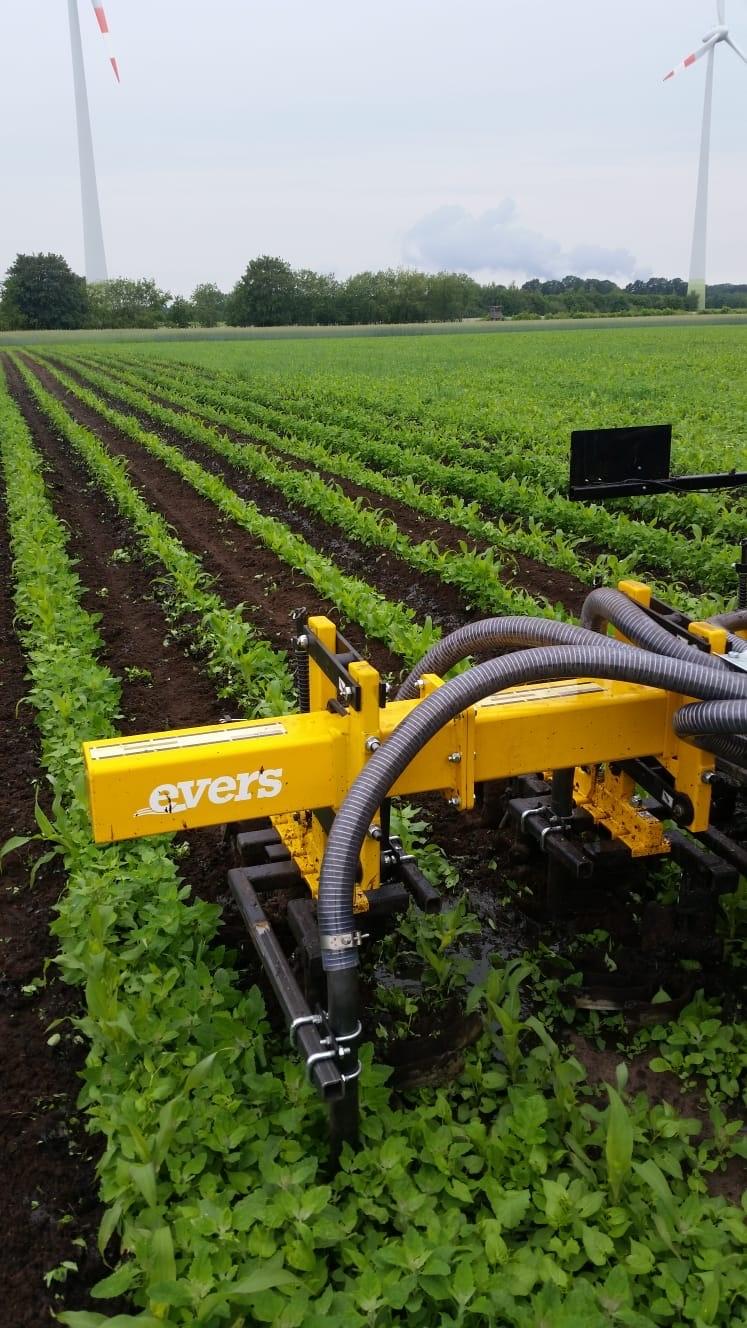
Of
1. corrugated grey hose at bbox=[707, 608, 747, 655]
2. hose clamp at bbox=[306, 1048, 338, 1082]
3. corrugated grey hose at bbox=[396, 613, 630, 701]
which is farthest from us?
corrugated grey hose at bbox=[707, 608, 747, 655]

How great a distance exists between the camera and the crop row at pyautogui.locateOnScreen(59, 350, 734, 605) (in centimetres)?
808

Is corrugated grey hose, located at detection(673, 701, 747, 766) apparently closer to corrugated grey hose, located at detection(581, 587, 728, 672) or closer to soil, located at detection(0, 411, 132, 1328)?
corrugated grey hose, located at detection(581, 587, 728, 672)

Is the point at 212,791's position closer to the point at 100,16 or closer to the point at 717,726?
the point at 717,726

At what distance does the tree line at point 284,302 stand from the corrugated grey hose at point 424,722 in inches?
3283

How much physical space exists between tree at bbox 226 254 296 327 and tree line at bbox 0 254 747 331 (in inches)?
3.2

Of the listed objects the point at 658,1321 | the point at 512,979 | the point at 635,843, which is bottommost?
the point at 658,1321

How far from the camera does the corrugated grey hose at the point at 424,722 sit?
237cm

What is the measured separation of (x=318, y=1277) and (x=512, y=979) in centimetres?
105

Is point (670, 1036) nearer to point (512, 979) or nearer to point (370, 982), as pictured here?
point (512, 979)

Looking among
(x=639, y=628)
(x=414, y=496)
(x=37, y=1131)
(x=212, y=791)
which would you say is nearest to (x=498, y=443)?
(x=414, y=496)

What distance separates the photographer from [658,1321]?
7.38 ft

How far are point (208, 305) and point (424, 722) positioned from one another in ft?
324

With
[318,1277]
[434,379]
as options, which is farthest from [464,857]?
[434,379]

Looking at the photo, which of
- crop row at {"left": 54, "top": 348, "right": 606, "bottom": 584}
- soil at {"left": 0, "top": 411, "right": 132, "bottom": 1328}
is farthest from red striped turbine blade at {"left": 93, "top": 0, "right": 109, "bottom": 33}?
soil at {"left": 0, "top": 411, "right": 132, "bottom": 1328}
